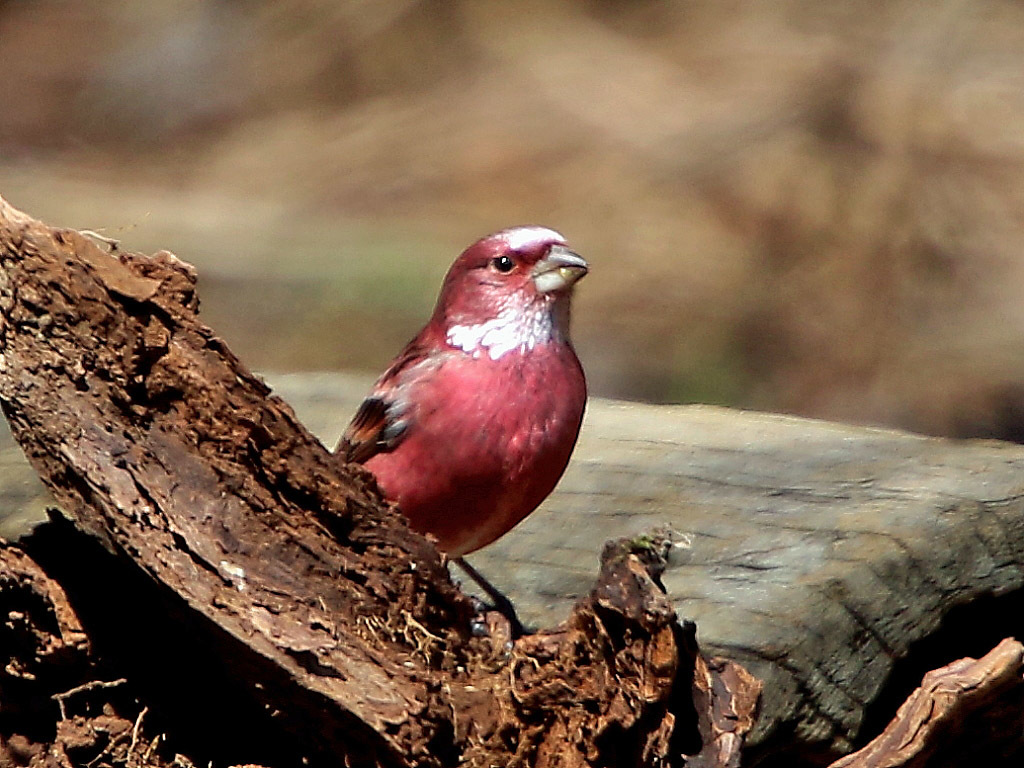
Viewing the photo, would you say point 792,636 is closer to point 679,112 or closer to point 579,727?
point 579,727

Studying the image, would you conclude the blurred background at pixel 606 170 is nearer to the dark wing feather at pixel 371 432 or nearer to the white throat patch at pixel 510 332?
the white throat patch at pixel 510 332

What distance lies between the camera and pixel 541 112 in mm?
10086

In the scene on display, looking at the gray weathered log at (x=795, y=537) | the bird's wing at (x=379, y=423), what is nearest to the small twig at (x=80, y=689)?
the gray weathered log at (x=795, y=537)

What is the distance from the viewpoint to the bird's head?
4.34m

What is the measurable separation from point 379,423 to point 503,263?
0.51m

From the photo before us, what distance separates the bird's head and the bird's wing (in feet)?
0.50

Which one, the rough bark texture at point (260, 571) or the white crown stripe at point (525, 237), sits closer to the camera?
the rough bark texture at point (260, 571)

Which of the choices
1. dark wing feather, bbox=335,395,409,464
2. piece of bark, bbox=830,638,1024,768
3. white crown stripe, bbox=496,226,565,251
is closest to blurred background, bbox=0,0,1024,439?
white crown stripe, bbox=496,226,565,251

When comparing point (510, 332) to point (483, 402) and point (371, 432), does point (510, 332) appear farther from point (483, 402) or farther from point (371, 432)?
point (371, 432)

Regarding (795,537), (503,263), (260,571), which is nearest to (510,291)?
(503,263)

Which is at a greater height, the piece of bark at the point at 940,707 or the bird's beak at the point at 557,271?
the bird's beak at the point at 557,271

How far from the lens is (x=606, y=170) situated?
9.76 m

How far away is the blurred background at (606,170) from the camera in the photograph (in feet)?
27.8

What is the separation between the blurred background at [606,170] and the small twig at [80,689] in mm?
5228
